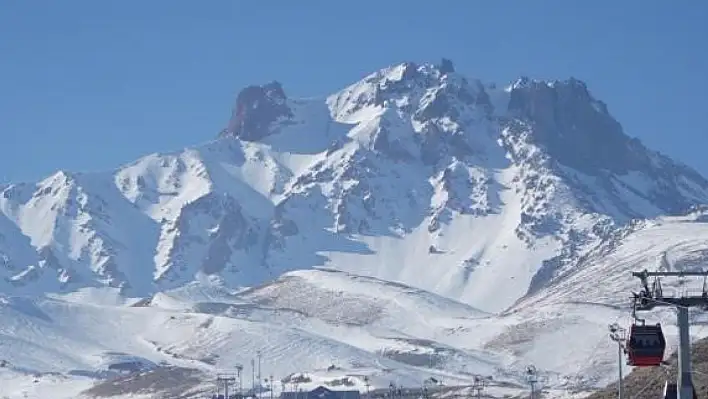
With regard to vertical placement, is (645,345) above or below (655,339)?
below

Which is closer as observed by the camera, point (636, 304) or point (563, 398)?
point (636, 304)

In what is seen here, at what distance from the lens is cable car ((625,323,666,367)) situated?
50062 millimetres

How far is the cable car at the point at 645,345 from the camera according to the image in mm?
50062

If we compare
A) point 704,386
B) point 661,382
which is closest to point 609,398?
point 661,382

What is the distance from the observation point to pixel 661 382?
116 metres

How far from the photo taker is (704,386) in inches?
A: 4048

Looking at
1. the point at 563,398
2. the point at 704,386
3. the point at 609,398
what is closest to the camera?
the point at 704,386

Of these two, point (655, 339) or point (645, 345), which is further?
point (655, 339)

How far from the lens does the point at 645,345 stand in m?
50.2

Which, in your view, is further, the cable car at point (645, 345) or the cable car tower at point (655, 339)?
the cable car at point (645, 345)

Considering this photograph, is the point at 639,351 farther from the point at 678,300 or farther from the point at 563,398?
the point at 563,398

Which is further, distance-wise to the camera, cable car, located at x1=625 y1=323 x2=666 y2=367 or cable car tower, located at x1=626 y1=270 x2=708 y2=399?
cable car, located at x1=625 y1=323 x2=666 y2=367

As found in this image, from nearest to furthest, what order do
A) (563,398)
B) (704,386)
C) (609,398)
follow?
(704,386), (609,398), (563,398)

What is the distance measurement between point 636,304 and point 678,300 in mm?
1715
